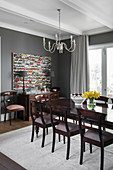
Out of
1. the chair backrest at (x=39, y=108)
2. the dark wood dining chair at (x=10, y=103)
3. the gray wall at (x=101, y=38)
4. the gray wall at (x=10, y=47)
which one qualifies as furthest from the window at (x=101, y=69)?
the chair backrest at (x=39, y=108)

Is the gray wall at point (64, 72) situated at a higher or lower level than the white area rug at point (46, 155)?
higher

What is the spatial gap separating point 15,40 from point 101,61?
9.26ft

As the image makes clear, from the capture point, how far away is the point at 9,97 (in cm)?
492

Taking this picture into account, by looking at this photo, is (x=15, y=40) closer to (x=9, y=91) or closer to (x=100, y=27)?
(x=9, y=91)

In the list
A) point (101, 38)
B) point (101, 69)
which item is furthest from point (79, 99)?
point (101, 38)

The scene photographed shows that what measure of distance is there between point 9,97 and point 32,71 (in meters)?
1.15

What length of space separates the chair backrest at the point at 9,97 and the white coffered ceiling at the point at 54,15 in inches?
76.2

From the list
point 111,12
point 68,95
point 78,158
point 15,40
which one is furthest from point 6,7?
point 68,95

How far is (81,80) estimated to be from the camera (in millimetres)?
5539

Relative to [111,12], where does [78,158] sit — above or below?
below

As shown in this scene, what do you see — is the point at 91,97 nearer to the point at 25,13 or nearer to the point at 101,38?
the point at 25,13

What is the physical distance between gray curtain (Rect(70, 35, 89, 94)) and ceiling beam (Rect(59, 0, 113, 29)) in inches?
50.5

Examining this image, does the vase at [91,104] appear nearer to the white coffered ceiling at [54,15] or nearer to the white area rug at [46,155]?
the white area rug at [46,155]

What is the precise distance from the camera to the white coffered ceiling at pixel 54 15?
3291 mm
